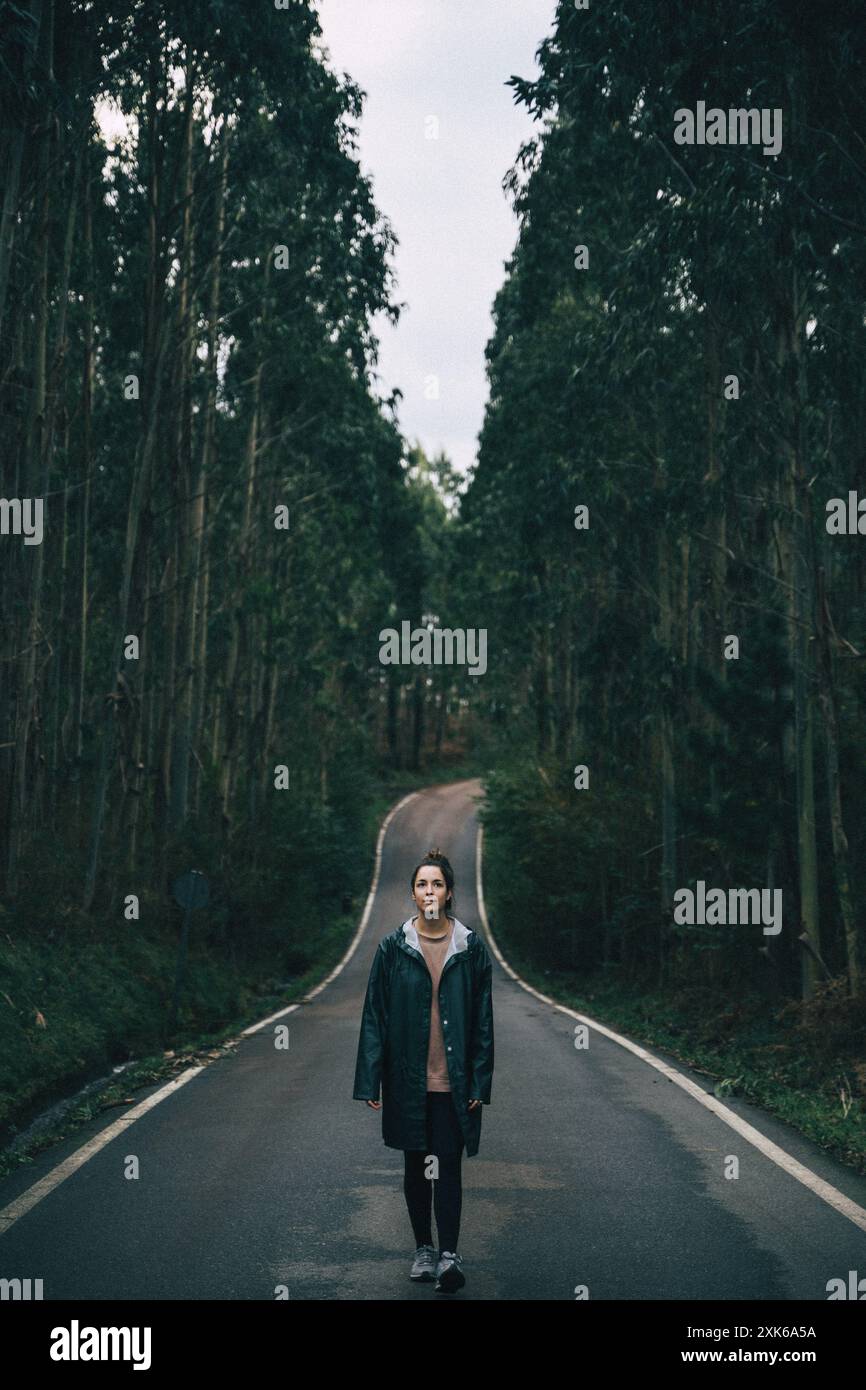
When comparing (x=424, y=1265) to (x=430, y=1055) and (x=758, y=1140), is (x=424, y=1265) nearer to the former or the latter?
(x=430, y=1055)

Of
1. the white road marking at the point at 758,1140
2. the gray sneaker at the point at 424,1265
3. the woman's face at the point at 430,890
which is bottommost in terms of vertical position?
the white road marking at the point at 758,1140

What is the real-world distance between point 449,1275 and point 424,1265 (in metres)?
0.22

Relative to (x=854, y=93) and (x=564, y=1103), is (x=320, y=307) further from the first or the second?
(x=564, y=1103)

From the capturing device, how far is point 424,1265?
5.34 m

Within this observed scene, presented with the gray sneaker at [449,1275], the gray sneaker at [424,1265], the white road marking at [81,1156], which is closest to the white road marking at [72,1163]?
the white road marking at [81,1156]

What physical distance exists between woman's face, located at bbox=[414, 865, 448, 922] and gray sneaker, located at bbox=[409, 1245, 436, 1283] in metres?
1.34

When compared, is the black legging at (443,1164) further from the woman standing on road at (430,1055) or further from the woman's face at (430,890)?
the woman's face at (430,890)

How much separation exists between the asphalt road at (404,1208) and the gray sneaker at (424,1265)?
53 mm

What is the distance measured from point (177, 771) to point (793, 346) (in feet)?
41.7

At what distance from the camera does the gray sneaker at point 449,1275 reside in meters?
5.14

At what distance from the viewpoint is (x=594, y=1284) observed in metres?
5.27

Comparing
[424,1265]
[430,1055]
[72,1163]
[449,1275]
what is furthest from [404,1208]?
[72,1163]

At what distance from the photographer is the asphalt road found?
535 cm
